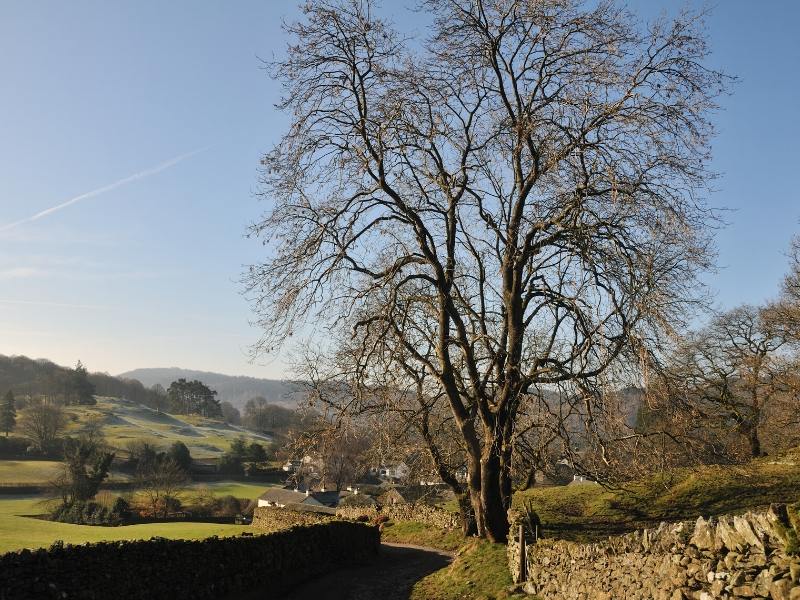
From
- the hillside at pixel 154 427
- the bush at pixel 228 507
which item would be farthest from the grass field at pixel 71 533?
the hillside at pixel 154 427

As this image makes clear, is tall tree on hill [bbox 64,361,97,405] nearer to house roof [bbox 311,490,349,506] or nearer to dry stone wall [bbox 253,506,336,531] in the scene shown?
house roof [bbox 311,490,349,506]

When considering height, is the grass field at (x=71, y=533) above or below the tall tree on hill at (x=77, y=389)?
below

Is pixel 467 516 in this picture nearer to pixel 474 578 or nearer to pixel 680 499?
pixel 474 578

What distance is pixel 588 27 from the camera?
12922 millimetres

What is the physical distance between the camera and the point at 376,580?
1833cm

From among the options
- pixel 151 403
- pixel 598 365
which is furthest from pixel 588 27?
pixel 151 403

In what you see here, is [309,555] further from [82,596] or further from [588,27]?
[588,27]

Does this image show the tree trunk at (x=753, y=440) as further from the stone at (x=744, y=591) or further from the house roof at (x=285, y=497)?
the house roof at (x=285, y=497)

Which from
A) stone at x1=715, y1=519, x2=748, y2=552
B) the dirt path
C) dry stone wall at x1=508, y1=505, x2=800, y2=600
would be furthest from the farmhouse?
stone at x1=715, y1=519, x2=748, y2=552

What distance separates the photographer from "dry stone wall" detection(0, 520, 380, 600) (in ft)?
36.1

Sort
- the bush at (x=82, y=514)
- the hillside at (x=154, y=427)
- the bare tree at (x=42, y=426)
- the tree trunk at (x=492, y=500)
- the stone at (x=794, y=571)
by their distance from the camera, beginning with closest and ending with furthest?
1. the stone at (x=794, y=571)
2. the tree trunk at (x=492, y=500)
3. the bush at (x=82, y=514)
4. the bare tree at (x=42, y=426)
5. the hillside at (x=154, y=427)

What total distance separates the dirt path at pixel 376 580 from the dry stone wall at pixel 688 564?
6.00 m

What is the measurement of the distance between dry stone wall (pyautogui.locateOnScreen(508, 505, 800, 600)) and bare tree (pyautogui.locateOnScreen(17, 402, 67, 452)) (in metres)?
87.5

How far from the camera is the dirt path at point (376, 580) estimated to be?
16297 mm
